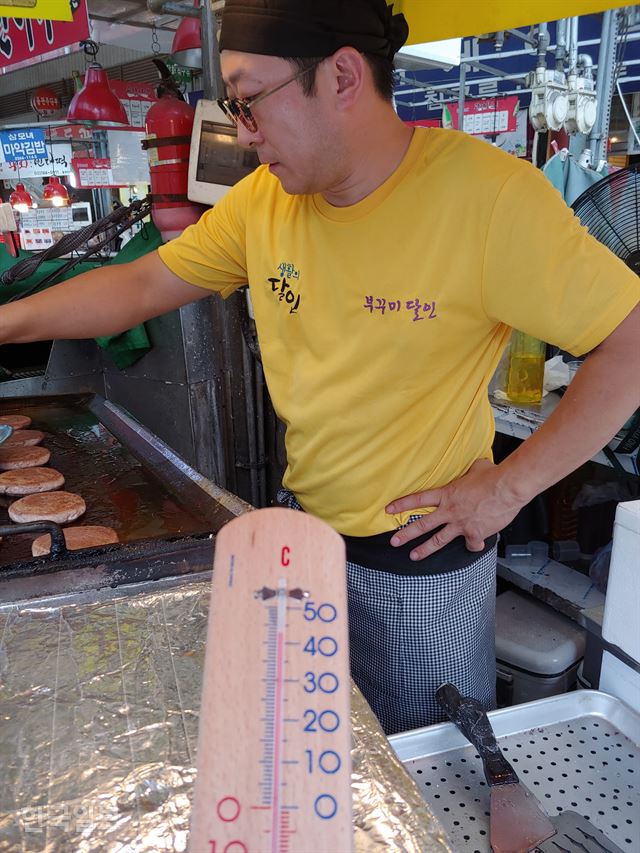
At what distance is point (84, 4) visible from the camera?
317cm

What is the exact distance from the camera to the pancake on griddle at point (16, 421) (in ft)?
8.68

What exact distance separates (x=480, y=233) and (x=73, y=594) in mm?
1040

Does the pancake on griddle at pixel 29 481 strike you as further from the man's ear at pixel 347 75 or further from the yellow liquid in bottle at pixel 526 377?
the yellow liquid in bottle at pixel 526 377

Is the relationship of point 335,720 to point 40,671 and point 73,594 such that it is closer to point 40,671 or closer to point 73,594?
point 40,671

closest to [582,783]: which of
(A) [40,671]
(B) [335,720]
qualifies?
(B) [335,720]

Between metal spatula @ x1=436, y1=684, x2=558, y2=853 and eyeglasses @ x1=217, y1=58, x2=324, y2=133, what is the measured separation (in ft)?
3.76

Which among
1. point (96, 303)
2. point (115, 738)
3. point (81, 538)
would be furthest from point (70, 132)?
point (115, 738)

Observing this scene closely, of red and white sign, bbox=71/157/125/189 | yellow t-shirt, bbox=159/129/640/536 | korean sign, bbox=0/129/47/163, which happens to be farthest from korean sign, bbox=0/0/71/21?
korean sign, bbox=0/129/47/163

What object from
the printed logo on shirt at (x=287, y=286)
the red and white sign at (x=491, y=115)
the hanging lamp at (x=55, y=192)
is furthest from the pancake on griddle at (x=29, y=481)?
the hanging lamp at (x=55, y=192)

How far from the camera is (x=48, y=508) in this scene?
196 cm

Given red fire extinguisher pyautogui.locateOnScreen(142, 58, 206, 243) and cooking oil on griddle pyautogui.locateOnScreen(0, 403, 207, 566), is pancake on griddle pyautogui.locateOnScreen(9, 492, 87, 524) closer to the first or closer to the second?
cooking oil on griddle pyautogui.locateOnScreen(0, 403, 207, 566)

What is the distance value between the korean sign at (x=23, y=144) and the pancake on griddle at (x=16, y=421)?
9.80 metres

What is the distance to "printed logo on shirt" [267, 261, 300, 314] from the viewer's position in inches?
58.4

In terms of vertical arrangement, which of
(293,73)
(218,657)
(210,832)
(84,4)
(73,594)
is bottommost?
(73,594)
